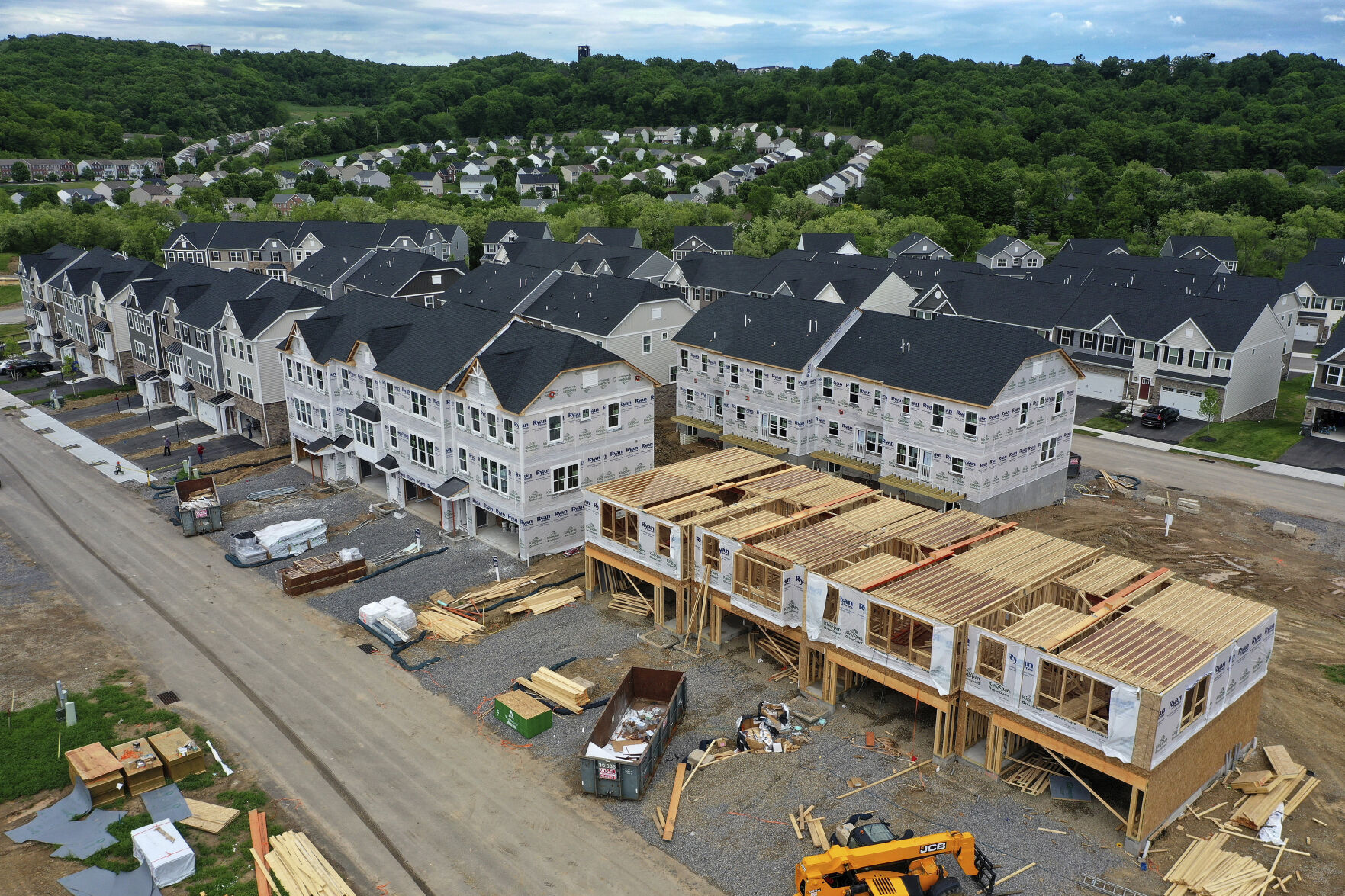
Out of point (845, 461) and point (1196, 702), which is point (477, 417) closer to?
point (845, 461)

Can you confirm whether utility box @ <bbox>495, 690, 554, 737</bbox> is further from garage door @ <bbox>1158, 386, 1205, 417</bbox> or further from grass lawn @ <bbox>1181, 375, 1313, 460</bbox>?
garage door @ <bbox>1158, 386, 1205, 417</bbox>

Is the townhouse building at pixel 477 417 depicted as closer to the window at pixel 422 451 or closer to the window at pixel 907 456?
the window at pixel 422 451

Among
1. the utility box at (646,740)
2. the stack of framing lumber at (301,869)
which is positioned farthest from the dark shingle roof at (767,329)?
the stack of framing lumber at (301,869)

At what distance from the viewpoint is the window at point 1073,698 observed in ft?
80.4

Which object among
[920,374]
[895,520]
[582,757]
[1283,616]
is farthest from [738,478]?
[1283,616]

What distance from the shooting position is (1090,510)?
47906 mm

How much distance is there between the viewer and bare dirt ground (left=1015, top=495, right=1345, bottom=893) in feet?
81.3

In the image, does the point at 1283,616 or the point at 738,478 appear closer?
the point at 1283,616

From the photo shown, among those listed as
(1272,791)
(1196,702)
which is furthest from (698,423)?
(1272,791)

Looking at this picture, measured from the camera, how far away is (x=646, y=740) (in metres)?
28.6

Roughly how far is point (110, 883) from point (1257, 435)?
63768 millimetres

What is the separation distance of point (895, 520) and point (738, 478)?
7653 millimetres

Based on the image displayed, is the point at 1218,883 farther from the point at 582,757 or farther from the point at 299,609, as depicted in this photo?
the point at 299,609

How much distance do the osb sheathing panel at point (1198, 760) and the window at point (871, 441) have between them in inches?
902
